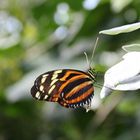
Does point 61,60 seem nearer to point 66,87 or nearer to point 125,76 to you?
point 66,87

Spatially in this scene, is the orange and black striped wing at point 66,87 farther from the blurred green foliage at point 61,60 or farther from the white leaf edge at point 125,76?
the blurred green foliage at point 61,60

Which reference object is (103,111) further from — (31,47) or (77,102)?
(77,102)

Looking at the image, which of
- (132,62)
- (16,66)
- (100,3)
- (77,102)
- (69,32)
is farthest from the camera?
(16,66)

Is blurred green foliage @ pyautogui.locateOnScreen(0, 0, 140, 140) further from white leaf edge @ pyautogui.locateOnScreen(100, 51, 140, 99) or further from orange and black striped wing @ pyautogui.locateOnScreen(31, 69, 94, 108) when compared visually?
white leaf edge @ pyautogui.locateOnScreen(100, 51, 140, 99)

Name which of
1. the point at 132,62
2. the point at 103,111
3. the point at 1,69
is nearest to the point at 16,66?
the point at 1,69

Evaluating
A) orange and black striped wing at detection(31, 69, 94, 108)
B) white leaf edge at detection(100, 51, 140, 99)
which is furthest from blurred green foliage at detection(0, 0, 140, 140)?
white leaf edge at detection(100, 51, 140, 99)

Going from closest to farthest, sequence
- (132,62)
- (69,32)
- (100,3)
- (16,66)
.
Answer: (132,62)
(100,3)
(69,32)
(16,66)

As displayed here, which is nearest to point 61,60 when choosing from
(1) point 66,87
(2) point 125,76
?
(1) point 66,87
